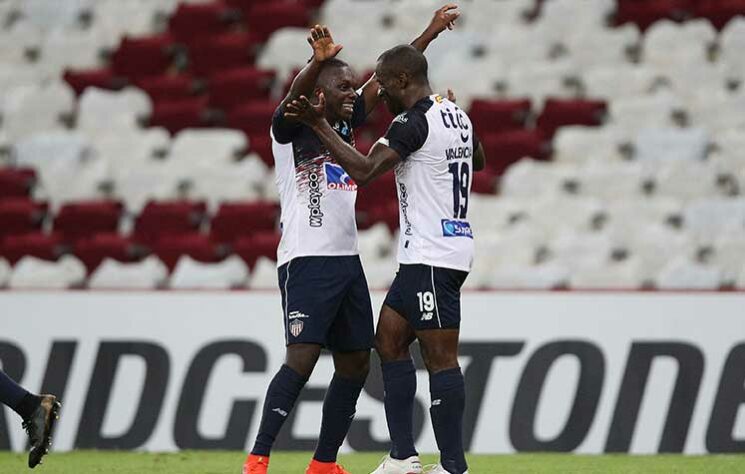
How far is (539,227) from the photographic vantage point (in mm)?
11219

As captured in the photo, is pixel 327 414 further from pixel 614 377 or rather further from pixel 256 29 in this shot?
pixel 256 29

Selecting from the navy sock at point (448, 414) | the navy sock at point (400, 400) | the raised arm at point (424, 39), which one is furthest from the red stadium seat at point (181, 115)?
the navy sock at point (448, 414)

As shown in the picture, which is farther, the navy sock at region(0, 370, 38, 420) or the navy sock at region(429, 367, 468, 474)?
the navy sock at region(0, 370, 38, 420)

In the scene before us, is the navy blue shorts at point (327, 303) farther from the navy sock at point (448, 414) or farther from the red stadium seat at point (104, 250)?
the red stadium seat at point (104, 250)

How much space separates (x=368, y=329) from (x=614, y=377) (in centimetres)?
258

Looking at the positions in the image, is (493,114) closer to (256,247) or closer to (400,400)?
(256,247)

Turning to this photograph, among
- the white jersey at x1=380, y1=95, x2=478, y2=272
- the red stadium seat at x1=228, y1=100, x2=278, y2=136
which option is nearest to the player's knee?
the white jersey at x1=380, y1=95, x2=478, y2=272

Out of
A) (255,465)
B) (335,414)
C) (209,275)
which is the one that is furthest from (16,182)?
(255,465)

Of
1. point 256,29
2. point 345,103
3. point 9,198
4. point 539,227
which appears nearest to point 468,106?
point 539,227

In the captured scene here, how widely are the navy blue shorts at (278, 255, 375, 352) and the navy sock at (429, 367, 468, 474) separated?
548mm

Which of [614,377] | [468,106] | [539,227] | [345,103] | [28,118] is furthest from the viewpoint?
[28,118]

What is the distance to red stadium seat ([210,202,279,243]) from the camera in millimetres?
11844

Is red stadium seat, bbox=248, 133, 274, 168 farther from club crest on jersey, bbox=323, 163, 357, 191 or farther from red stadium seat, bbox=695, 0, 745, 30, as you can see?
club crest on jersey, bbox=323, 163, 357, 191

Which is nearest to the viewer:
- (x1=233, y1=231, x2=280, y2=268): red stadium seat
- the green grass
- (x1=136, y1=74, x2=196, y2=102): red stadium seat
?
the green grass
